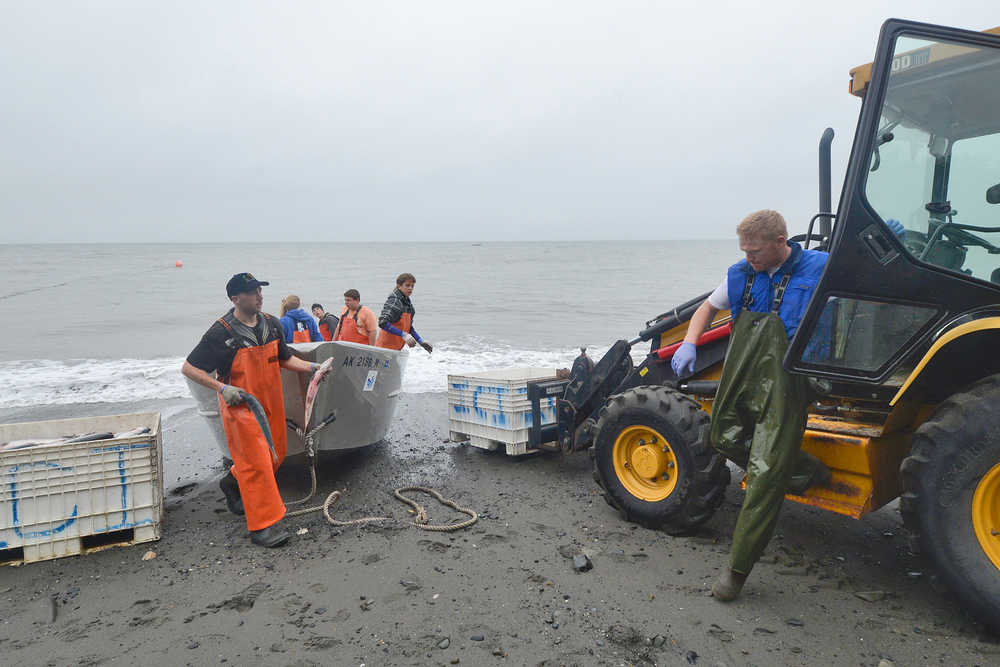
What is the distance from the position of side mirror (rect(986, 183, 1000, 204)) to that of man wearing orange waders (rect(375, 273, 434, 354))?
5431mm

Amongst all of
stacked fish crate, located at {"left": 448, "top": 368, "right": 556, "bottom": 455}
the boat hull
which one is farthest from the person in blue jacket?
stacked fish crate, located at {"left": 448, "top": 368, "right": 556, "bottom": 455}

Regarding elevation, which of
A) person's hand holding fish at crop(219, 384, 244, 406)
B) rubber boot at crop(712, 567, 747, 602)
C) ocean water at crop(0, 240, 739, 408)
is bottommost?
ocean water at crop(0, 240, 739, 408)

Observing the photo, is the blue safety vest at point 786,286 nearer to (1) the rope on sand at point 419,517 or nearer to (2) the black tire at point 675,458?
(2) the black tire at point 675,458

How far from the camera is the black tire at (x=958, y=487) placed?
2678 millimetres

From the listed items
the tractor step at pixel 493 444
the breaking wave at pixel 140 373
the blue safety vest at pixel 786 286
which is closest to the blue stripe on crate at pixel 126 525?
the tractor step at pixel 493 444

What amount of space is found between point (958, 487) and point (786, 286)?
1.21 metres

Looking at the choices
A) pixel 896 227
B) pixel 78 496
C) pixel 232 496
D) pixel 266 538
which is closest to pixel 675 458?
pixel 896 227

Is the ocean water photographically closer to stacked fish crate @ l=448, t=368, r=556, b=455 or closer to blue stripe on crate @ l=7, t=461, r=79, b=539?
stacked fish crate @ l=448, t=368, r=556, b=455

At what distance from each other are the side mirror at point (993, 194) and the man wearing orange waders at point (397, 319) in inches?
214

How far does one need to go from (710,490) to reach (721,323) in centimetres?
128

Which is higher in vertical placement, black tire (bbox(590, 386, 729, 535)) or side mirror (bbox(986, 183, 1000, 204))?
side mirror (bbox(986, 183, 1000, 204))

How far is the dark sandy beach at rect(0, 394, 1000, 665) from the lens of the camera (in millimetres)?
2811

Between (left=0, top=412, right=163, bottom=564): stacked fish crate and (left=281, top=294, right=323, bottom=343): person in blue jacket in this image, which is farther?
(left=281, top=294, right=323, bottom=343): person in blue jacket

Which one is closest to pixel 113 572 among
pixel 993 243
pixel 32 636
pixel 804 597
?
pixel 32 636
